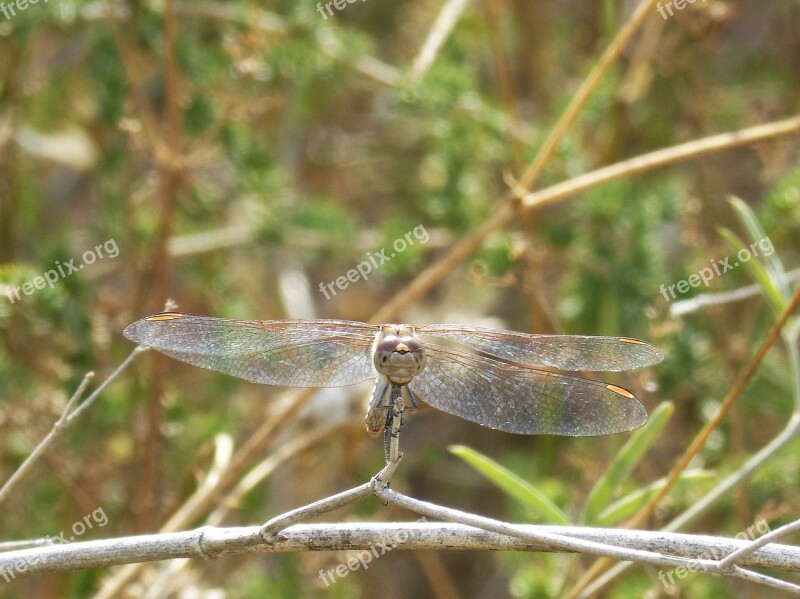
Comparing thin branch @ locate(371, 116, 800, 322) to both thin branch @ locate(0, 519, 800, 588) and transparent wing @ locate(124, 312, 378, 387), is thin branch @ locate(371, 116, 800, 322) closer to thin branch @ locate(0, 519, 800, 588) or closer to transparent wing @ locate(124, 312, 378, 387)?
transparent wing @ locate(124, 312, 378, 387)

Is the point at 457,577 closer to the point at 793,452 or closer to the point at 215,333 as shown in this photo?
the point at 793,452

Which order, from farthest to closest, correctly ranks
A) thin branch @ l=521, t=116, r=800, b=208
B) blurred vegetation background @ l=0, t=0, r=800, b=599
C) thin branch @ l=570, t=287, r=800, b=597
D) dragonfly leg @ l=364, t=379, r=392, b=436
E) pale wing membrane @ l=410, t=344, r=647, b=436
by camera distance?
blurred vegetation background @ l=0, t=0, r=800, b=599 < thin branch @ l=521, t=116, r=800, b=208 < thin branch @ l=570, t=287, r=800, b=597 < pale wing membrane @ l=410, t=344, r=647, b=436 < dragonfly leg @ l=364, t=379, r=392, b=436

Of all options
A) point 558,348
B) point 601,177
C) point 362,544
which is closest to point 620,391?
point 558,348

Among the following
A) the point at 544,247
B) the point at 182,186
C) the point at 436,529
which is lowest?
the point at 436,529

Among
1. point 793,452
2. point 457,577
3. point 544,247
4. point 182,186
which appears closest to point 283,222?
point 182,186

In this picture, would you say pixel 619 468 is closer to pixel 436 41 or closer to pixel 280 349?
pixel 280 349

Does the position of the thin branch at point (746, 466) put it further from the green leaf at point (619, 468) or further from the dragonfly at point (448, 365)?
the dragonfly at point (448, 365)

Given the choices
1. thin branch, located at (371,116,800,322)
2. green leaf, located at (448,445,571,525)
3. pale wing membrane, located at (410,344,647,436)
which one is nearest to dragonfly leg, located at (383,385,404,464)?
pale wing membrane, located at (410,344,647,436)
